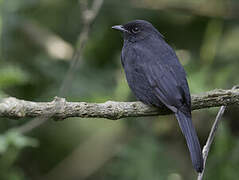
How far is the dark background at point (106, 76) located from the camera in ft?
19.1

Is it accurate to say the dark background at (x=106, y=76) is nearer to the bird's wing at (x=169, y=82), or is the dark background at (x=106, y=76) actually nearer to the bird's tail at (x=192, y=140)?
the bird's wing at (x=169, y=82)

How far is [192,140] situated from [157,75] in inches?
30.0

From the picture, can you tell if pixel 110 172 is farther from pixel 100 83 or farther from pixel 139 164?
pixel 100 83

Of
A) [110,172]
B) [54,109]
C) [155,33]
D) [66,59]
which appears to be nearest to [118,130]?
[110,172]

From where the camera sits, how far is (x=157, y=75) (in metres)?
4.55

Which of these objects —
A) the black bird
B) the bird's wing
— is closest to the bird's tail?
the black bird

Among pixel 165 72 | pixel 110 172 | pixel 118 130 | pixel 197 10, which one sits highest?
pixel 197 10

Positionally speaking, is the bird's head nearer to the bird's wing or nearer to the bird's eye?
the bird's eye

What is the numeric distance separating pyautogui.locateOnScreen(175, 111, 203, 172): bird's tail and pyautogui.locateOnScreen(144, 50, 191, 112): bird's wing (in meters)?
0.10

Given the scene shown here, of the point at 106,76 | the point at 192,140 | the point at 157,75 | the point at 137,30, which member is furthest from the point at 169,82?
the point at 106,76

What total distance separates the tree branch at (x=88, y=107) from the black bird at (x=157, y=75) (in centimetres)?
18

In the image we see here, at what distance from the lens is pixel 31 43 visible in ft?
22.7

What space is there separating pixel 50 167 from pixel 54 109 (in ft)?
10.9

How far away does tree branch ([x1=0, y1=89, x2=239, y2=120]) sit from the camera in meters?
3.43
